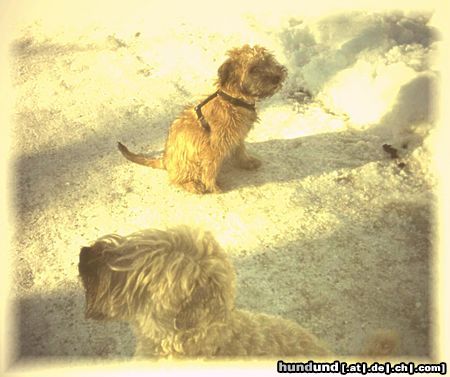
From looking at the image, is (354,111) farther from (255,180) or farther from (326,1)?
(255,180)

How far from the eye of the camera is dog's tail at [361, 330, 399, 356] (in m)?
2.44

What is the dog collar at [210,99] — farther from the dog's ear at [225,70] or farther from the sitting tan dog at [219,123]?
the dog's ear at [225,70]

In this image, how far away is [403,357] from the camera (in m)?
2.42

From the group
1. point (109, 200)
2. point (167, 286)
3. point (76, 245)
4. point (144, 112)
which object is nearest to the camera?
point (167, 286)

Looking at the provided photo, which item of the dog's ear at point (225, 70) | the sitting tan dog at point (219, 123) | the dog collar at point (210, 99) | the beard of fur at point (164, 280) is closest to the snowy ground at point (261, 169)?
the sitting tan dog at point (219, 123)

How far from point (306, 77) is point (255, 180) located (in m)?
1.32

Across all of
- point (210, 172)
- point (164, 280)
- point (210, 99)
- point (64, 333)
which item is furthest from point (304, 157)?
point (64, 333)

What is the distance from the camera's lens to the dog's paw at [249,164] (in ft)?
11.3

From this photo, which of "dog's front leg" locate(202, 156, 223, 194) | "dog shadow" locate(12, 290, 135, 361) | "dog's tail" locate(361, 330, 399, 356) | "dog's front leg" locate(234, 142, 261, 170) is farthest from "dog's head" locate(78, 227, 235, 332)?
"dog's front leg" locate(234, 142, 261, 170)

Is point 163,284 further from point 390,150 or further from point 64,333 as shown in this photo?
point 390,150

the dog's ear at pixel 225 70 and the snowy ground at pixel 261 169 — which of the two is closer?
the snowy ground at pixel 261 169

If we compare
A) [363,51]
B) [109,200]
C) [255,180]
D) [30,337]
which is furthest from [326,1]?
[30,337]

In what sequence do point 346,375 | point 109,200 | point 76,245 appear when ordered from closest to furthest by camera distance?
1. point 346,375
2. point 76,245
3. point 109,200

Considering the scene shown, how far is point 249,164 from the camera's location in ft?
11.3
